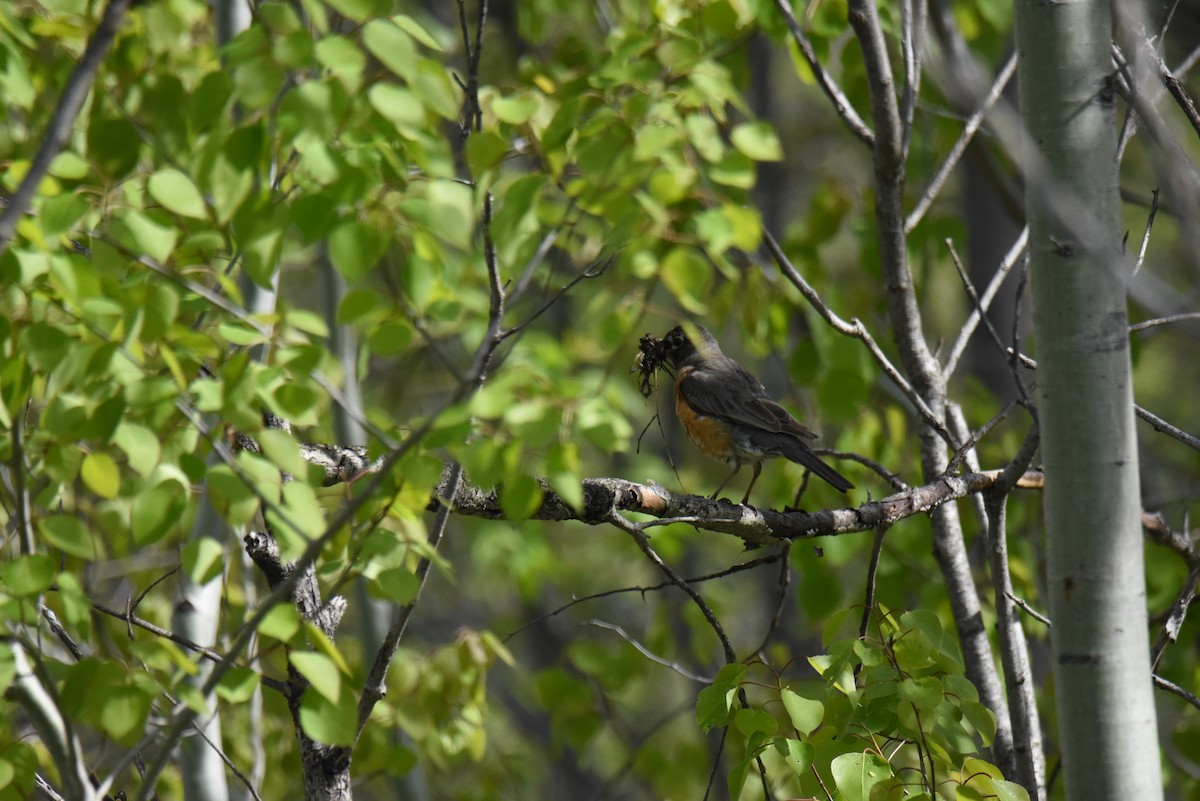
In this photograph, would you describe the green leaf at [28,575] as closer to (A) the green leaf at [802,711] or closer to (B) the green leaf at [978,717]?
(A) the green leaf at [802,711]

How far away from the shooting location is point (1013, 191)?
485 cm

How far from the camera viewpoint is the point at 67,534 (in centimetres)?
167

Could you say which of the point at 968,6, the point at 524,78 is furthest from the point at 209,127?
the point at 968,6

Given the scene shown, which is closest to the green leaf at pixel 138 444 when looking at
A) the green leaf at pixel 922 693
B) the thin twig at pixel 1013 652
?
the green leaf at pixel 922 693

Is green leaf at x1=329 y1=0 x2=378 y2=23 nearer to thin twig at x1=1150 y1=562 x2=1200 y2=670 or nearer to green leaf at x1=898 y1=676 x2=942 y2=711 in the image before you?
green leaf at x1=898 y1=676 x2=942 y2=711

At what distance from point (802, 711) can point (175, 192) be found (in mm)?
1514

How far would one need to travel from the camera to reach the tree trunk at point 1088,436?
2057mm

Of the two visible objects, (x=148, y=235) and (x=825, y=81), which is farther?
(x=825, y=81)

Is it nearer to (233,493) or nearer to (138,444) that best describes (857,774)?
(233,493)

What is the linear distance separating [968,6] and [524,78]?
1.96 m

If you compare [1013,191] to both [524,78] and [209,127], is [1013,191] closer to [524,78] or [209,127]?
[524,78]

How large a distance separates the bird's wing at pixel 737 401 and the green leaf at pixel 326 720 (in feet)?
10.1

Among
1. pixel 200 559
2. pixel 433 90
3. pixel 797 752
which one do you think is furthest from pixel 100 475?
pixel 797 752

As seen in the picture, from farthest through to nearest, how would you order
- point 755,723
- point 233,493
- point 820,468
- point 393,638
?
point 820,468
point 393,638
point 755,723
point 233,493
